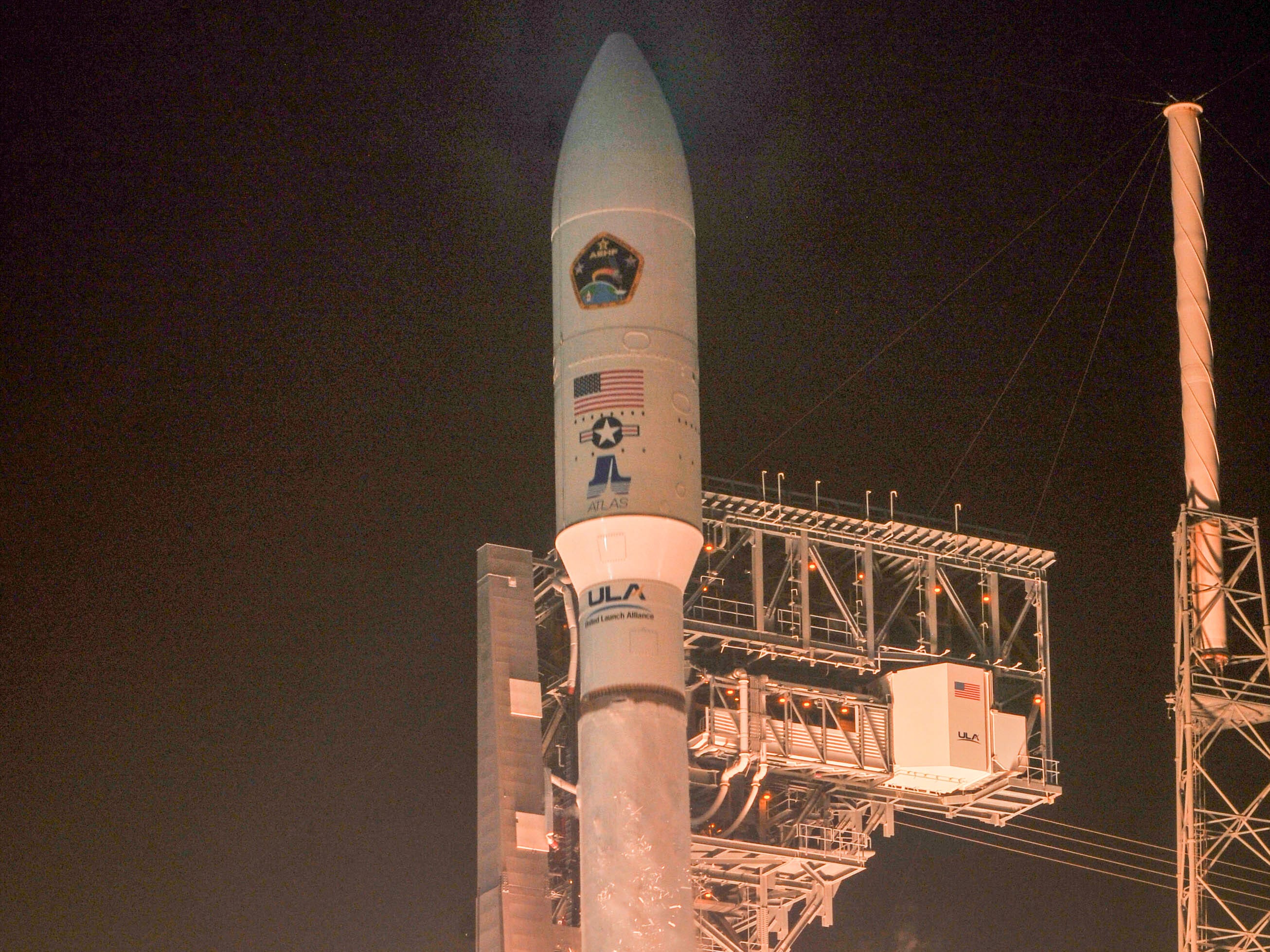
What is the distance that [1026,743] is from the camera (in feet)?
120

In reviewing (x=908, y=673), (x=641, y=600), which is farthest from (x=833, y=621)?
(x=641, y=600)

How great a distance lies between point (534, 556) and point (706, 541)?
2.80 m

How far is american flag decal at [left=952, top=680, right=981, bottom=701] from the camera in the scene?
116ft

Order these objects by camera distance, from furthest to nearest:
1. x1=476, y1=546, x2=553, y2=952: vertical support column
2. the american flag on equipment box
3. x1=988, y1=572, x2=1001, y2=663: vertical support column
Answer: x1=988, y1=572, x2=1001, y2=663: vertical support column
x1=476, y1=546, x2=553, y2=952: vertical support column
the american flag on equipment box

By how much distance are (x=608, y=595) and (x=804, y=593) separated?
34.7 ft

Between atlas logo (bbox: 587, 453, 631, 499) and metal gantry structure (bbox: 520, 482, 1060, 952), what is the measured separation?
328 inches

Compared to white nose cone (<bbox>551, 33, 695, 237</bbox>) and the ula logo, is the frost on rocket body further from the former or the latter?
white nose cone (<bbox>551, 33, 695, 237</bbox>)

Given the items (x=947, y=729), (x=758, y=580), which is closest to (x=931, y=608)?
Answer: (x=947, y=729)

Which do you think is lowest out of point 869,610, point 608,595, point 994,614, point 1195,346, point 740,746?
point 740,746

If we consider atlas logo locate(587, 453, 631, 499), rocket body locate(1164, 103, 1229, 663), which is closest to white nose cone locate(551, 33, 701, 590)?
atlas logo locate(587, 453, 631, 499)

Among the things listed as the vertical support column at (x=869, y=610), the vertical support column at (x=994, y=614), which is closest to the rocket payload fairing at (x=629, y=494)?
the vertical support column at (x=869, y=610)

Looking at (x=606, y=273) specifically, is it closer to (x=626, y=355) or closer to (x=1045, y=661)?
(x=626, y=355)

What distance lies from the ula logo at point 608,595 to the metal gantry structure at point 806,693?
804 cm

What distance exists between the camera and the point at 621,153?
26.5 m
